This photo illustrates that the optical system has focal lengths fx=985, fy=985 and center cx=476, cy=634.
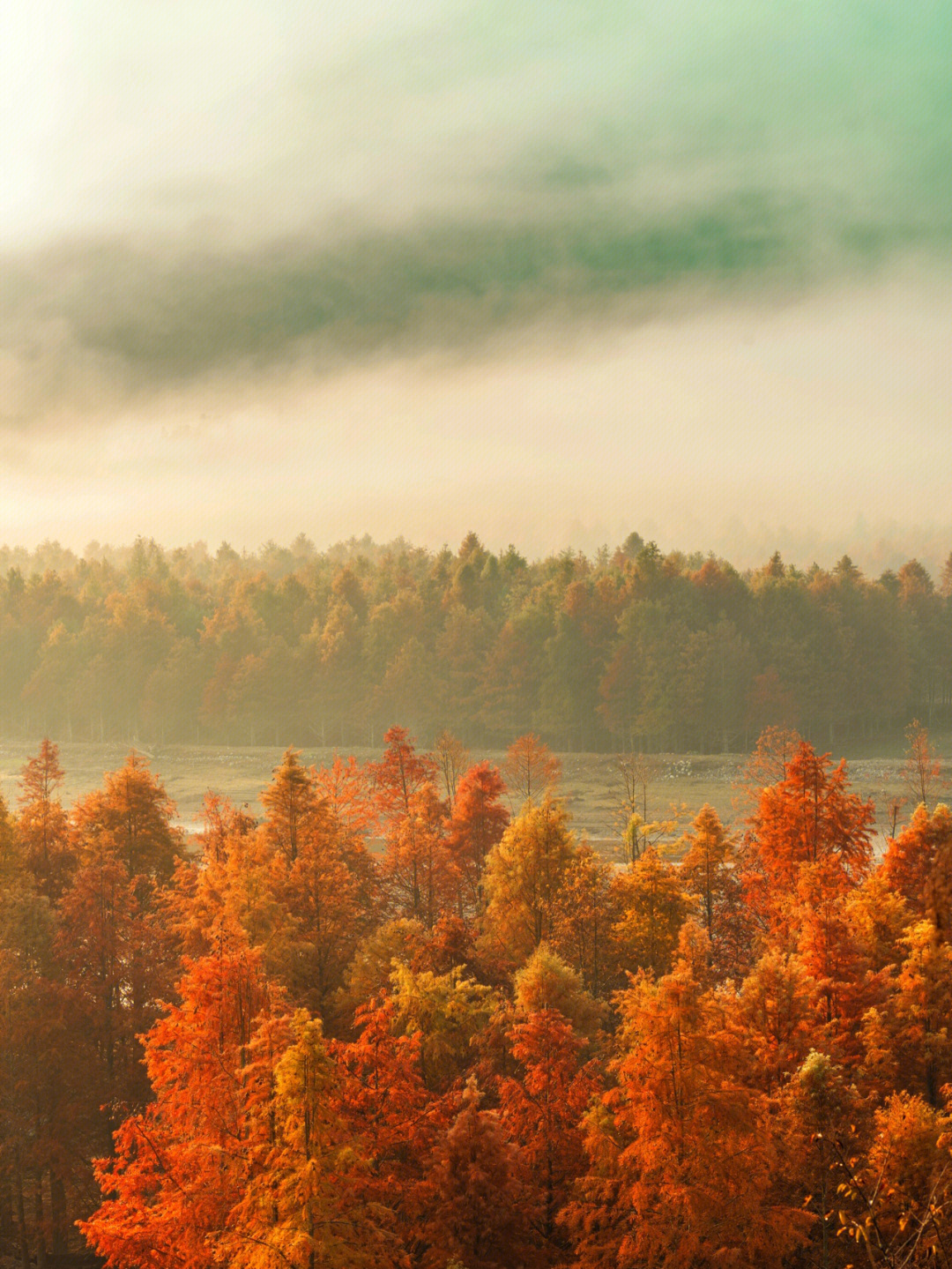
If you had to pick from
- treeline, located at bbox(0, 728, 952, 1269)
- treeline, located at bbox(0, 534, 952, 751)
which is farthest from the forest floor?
treeline, located at bbox(0, 728, 952, 1269)

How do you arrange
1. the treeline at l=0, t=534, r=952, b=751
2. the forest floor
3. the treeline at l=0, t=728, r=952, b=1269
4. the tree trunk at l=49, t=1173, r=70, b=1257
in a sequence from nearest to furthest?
1. the treeline at l=0, t=728, r=952, b=1269
2. the tree trunk at l=49, t=1173, r=70, b=1257
3. the forest floor
4. the treeline at l=0, t=534, r=952, b=751

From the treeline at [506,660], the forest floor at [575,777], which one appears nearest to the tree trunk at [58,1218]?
the forest floor at [575,777]

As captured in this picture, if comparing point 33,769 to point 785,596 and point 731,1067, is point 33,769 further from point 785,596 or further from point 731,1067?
point 785,596

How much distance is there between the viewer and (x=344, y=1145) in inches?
750

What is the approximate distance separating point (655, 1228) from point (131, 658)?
135464 millimetres

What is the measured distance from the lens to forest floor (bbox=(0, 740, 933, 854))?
82812 mm

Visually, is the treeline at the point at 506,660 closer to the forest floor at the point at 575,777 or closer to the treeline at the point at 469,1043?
the forest floor at the point at 575,777

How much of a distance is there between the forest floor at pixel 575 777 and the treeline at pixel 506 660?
27.9 feet

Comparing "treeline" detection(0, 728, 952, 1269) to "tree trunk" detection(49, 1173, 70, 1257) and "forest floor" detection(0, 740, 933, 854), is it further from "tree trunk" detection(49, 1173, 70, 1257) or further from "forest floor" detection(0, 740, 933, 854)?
"forest floor" detection(0, 740, 933, 854)

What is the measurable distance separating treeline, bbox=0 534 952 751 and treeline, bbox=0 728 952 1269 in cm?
7360

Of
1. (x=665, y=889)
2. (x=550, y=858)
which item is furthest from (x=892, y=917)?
(x=550, y=858)

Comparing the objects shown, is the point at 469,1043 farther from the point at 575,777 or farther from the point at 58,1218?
the point at 575,777

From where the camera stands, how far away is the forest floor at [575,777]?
82.8 metres

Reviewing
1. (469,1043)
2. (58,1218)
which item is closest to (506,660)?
(58,1218)
